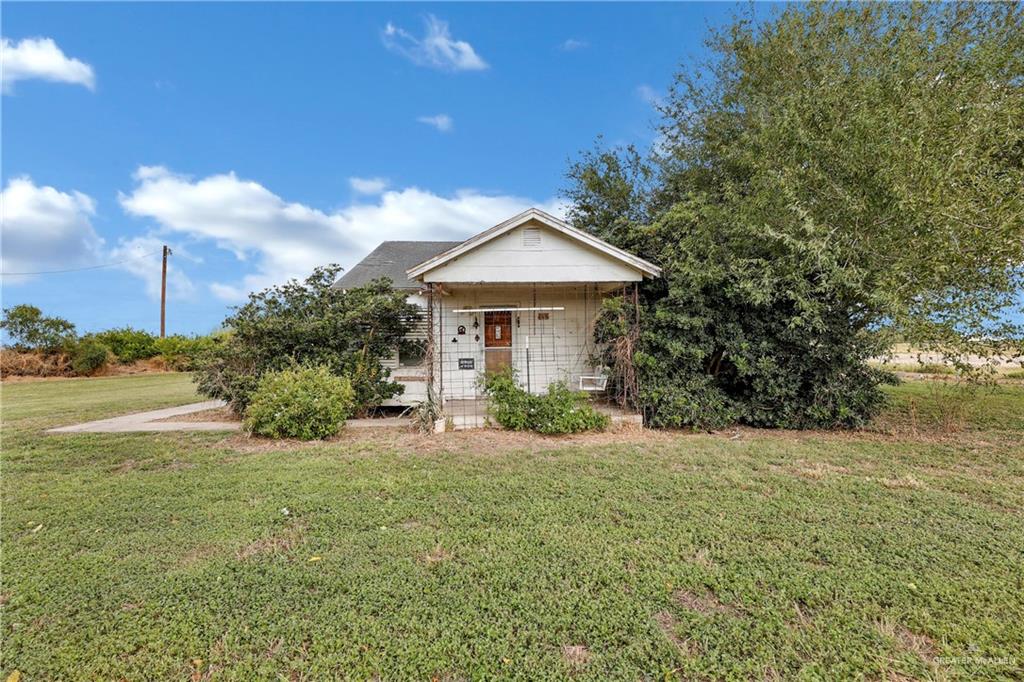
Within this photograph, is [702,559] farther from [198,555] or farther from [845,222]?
[845,222]

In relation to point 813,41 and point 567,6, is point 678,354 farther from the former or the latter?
point 567,6

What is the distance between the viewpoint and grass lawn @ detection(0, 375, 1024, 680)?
2.32 metres

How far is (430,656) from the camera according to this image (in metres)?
2.31

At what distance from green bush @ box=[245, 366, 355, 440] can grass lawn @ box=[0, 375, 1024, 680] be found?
4.02 feet

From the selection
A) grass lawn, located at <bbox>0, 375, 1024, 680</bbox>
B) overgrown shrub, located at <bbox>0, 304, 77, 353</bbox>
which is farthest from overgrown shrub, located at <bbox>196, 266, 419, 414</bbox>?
overgrown shrub, located at <bbox>0, 304, 77, 353</bbox>

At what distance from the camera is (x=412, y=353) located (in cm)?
1042

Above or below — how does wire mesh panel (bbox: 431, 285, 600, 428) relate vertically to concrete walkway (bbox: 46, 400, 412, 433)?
above

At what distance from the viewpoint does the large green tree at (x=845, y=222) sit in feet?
21.1

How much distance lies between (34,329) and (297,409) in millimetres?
23854

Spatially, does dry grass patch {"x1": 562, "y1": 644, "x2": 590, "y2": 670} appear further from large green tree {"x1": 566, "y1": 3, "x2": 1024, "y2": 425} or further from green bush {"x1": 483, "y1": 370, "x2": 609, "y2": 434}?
large green tree {"x1": 566, "y1": 3, "x2": 1024, "y2": 425}

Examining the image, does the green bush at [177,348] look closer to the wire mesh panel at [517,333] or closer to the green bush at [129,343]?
the green bush at [129,343]

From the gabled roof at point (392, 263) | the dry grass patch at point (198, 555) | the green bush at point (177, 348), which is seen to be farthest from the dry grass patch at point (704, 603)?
the green bush at point (177, 348)

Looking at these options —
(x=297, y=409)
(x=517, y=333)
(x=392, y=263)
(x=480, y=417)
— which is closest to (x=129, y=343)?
(x=392, y=263)

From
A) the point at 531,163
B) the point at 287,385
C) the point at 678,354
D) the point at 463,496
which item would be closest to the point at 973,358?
the point at 678,354
